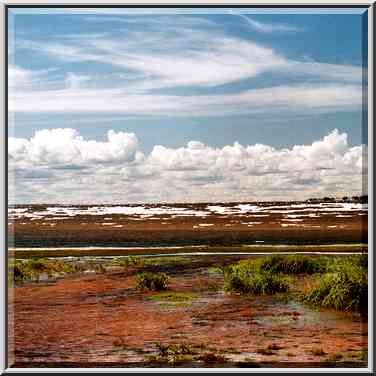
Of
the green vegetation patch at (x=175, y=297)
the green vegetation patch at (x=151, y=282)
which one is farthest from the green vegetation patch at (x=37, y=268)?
the green vegetation patch at (x=175, y=297)

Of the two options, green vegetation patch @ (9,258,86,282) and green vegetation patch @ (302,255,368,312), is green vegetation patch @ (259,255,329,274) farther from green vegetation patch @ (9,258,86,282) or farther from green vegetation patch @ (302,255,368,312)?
green vegetation patch @ (9,258,86,282)

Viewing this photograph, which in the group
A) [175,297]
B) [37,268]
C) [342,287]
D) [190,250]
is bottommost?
[175,297]

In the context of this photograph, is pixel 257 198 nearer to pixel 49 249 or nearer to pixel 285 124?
pixel 285 124

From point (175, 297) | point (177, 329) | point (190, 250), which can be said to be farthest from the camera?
point (190, 250)

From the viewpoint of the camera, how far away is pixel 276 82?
5445 mm

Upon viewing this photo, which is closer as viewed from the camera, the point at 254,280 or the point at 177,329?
the point at 177,329

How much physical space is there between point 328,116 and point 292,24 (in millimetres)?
937

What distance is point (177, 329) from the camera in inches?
208

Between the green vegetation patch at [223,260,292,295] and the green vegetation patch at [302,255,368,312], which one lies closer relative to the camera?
the green vegetation patch at [302,255,368,312]

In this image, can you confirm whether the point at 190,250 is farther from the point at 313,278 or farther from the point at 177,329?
the point at 313,278

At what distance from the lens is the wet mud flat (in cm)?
527

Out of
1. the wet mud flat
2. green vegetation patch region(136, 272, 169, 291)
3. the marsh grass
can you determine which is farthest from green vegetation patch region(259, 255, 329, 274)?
green vegetation patch region(136, 272, 169, 291)

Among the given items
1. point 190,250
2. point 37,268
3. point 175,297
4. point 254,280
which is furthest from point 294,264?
point 37,268

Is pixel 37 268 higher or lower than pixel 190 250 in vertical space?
lower
